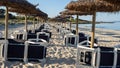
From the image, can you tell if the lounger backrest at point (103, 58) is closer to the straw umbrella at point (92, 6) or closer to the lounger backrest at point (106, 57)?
the lounger backrest at point (106, 57)

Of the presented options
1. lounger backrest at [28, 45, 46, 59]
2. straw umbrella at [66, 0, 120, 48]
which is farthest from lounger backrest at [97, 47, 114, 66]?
lounger backrest at [28, 45, 46, 59]

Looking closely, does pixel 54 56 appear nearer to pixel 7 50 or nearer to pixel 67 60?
pixel 67 60

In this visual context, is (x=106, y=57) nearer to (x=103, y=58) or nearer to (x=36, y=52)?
(x=103, y=58)

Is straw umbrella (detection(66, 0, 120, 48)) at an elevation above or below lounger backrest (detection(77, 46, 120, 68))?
above

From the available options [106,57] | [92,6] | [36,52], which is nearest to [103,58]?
[106,57]

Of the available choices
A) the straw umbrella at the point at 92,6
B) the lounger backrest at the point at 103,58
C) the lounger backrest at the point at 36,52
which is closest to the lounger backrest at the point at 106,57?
the lounger backrest at the point at 103,58

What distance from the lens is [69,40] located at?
1271 centimetres

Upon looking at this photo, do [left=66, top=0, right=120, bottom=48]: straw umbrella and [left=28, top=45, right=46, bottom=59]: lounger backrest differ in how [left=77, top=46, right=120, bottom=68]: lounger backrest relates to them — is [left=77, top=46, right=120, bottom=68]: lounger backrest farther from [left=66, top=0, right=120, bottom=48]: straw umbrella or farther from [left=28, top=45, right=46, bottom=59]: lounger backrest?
[left=66, top=0, right=120, bottom=48]: straw umbrella

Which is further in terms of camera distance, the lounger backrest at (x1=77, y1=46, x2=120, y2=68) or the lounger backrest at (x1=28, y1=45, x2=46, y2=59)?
the lounger backrest at (x1=28, y1=45, x2=46, y2=59)

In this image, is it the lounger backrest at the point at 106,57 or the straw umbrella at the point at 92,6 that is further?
the straw umbrella at the point at 92,6

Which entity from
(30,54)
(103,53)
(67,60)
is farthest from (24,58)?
(103,53)

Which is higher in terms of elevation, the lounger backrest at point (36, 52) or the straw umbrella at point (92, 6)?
the straw umbrella at point (92, 6)

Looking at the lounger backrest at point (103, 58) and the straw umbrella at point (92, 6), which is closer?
the lounger backrest at point (103, 58)

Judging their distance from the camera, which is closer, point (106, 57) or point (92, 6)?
point (106, 57)
